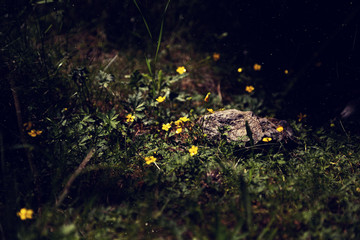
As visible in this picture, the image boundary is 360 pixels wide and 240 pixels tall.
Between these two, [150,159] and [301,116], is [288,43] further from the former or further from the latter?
[150,159]

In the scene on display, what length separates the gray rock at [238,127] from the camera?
2016mm

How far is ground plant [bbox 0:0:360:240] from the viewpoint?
143 centimetres

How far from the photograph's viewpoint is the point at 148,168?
1.86 meters

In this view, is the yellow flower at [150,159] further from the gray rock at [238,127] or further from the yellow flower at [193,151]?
the gray rock at [238,127]

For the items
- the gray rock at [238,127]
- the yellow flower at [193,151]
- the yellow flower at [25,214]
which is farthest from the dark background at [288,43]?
the yellow flower at [25,214]

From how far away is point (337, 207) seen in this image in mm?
1583

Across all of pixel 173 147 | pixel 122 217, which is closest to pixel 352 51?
pixel 173 147

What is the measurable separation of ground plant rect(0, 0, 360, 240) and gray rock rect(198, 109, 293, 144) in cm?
5

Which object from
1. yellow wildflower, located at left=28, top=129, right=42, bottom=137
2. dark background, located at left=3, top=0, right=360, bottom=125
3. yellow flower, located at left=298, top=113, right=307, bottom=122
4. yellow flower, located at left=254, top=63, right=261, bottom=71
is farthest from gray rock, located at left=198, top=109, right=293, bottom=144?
yellow wildflower, located at left=28, top=129, right=42, bottom=137

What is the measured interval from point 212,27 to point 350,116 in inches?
77.9

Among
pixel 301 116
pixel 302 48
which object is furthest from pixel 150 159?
pixel 302 48

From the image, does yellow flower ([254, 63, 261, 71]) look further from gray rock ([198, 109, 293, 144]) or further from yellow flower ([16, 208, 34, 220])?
yellow flower ([16, 208, 34, 220])

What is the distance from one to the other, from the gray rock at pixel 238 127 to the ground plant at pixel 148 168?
0.05 m

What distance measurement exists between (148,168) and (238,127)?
844 millimetres
